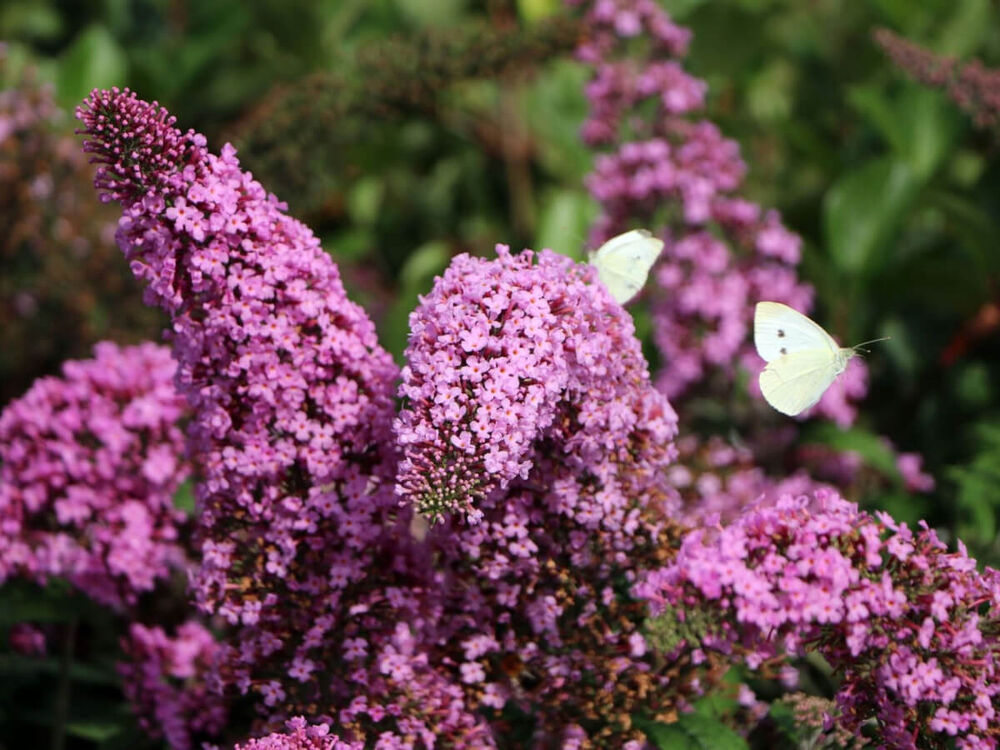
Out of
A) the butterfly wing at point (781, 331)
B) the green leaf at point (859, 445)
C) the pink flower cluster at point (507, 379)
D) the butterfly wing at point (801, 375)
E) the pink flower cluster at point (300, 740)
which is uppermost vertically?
Result: the green leaf at point (859, 445)

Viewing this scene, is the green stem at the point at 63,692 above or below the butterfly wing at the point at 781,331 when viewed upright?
below

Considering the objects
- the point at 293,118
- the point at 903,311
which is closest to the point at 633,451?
the point at 293,118

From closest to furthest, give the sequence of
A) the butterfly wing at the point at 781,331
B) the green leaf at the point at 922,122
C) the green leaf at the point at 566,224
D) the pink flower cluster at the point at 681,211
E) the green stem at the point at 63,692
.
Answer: the butterfly wing at the point at 781,331 < the green stem at the point at 63,692 < the pink flower cluster at the point at 681,211 < the green leaf at the point at 566,224 < the green leaf at the point at 922,122

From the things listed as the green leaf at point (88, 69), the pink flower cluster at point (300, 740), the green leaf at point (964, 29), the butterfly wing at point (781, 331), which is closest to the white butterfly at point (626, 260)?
the butterfly wing at point (781, 331)

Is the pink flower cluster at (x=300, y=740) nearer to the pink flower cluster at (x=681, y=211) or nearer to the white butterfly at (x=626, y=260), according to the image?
the white butterfly at (x=626, y=260)

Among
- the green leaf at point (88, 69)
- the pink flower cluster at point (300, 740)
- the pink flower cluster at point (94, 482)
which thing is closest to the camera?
the pink flower cluster at point (300, 740)

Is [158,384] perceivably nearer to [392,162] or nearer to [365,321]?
[365,321]

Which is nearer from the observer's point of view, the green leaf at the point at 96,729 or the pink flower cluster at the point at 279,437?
the pink flower cluster at the point at 279,437
